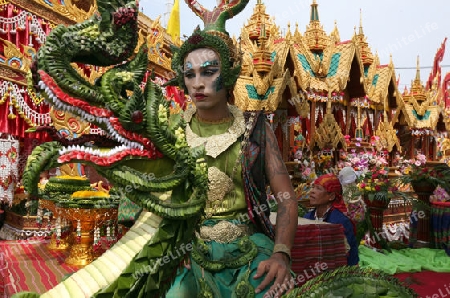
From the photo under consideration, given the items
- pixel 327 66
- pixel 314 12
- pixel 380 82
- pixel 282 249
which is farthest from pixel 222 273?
pixel 380 82

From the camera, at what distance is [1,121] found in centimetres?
575

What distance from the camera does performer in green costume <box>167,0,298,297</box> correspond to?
169cm

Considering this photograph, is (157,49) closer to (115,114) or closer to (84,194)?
(84,194)

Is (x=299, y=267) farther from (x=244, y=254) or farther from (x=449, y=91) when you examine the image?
(x=449, y=91)

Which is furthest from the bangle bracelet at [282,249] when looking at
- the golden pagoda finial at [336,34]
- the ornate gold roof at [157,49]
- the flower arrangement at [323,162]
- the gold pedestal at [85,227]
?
the golden pagoda finial at [336,34]

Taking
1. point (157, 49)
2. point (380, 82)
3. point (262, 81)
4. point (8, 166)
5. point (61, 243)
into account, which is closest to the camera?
point (61, 243)

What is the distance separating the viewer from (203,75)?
1832 mm

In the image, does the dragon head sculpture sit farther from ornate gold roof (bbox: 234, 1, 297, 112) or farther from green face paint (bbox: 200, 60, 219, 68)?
ornate gold roof (bbox: 234, 1, 297, 112)

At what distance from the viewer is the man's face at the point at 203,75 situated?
1.82m

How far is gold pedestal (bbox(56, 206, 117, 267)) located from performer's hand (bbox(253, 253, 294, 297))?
2634 millimetres

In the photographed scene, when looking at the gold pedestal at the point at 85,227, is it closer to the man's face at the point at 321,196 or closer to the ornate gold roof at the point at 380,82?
the man's face at the point at 321,196

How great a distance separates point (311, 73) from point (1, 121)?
7838 millimetres

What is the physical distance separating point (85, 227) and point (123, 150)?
3.19 metres

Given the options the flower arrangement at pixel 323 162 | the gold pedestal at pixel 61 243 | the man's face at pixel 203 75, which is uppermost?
the man's face at pixel 203 75
